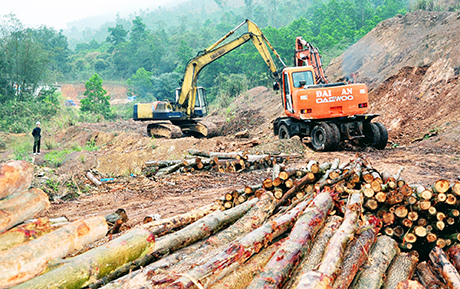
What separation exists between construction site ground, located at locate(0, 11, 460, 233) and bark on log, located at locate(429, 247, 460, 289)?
314 cm

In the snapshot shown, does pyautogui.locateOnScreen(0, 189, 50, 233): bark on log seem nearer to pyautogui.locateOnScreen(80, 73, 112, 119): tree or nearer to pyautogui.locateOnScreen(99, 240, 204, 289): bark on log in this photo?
pyautogui.locateOnScreen(99, 240, 204, 289): bark on log

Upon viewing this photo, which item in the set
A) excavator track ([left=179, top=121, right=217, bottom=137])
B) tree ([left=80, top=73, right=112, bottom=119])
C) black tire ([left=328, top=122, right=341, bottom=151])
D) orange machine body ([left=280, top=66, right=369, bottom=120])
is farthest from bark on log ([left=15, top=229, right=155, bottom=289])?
tree ([left=80, top=73, right=112, bottom=119])

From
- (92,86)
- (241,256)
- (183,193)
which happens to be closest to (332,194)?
(241,256)

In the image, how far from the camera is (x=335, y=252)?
306 cm

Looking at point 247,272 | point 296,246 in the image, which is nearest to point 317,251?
point 296,246

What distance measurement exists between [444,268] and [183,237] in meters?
2.50

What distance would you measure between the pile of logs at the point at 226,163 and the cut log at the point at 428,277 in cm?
552

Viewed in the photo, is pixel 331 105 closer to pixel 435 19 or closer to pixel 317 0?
pixel 435 19

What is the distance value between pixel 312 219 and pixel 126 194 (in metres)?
4.92

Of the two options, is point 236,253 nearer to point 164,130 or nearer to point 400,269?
point 400,269

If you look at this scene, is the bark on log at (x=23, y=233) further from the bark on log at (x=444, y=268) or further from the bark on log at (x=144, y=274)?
the bark on log at (x=444, y=268)

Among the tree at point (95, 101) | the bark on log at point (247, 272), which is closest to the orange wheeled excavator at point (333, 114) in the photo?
the bark on log at point (247, 272)

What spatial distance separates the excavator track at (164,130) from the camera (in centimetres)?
1569

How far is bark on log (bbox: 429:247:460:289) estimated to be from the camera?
2998 millimetres
